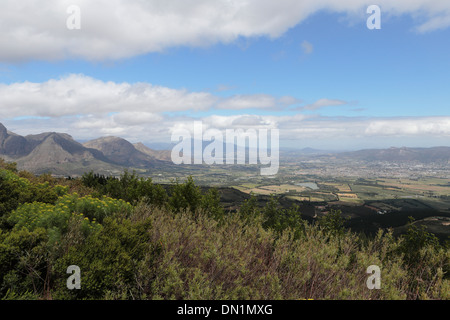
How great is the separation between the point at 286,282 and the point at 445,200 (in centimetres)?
18376

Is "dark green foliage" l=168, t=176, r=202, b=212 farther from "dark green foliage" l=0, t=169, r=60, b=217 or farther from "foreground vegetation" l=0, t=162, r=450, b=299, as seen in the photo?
"foreground vegetation" l=0, t=162, r=450, b=299

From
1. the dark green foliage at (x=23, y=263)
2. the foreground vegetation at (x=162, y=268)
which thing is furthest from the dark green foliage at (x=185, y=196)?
the dark green foliage at (x=23, y=263)

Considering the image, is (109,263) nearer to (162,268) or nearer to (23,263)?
(162,268)

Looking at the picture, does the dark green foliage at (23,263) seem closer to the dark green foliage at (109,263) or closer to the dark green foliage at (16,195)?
the dark green foliage at (109,263)

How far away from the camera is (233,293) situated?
17.6ft

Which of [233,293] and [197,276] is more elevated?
[197,276]

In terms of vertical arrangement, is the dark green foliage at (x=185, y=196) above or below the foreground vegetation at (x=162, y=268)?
below

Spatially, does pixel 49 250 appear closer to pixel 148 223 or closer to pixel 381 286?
pixel 148 223

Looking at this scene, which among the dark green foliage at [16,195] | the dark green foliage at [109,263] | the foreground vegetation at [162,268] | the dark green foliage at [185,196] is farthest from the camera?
the dark green foliage at [185,196]

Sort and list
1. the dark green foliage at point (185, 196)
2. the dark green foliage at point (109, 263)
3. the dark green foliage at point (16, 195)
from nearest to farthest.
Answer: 1. the dark green foliage at point (109, 263)
2. the dark green foliage at point (16, 195)
3. the dark green foliage at point (185, 196)

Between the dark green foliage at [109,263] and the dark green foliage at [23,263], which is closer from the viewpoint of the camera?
the dark green foliage at [109,263]

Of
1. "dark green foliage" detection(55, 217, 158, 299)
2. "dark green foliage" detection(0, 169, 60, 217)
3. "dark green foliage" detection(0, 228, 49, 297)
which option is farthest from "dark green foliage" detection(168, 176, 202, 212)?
"dark green foliage" detection(0, 228, 49, 297)
